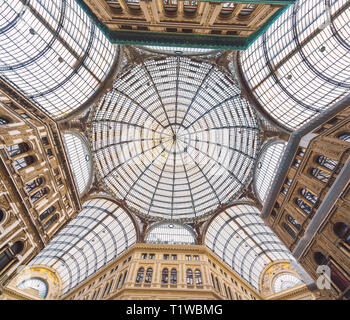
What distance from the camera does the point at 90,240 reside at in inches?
1724

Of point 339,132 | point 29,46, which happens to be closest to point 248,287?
point 339,132

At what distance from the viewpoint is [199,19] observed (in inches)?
747

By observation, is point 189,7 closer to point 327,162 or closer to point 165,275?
point 327,162

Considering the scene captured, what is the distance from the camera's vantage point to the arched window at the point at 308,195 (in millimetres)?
23548

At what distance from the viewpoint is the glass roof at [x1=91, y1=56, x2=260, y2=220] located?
36969 mm

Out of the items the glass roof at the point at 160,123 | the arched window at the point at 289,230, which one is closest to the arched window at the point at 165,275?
the glass roof at the point at 160,123

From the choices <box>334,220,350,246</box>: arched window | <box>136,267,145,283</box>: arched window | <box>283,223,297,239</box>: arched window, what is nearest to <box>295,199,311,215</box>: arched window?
<box>334,220,350,246</box>: arched window

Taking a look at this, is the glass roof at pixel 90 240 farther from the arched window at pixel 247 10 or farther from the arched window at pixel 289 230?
the arched window at pixel 247 10

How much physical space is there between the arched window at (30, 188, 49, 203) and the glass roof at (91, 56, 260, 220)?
1327 centimetres

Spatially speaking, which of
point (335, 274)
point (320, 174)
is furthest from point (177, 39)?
point (335, 274)

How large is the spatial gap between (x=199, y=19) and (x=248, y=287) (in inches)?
1899

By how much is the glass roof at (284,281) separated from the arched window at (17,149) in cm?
5113

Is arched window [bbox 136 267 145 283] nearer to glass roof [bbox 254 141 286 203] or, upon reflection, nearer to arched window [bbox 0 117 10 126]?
glass roof [bbox 254 141 286 203]
